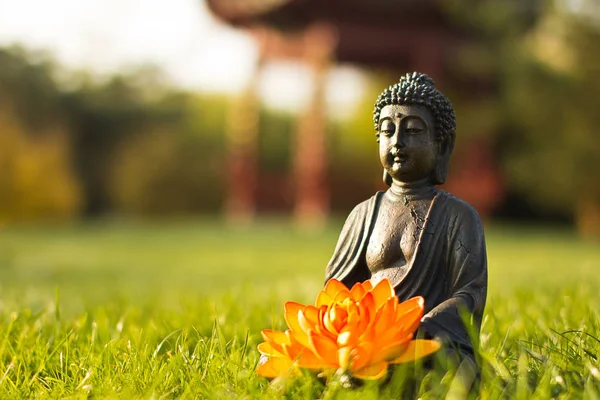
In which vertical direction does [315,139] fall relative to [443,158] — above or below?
below

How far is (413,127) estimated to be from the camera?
2.00 m

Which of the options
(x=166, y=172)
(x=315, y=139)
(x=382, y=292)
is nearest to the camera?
(x=382, y=292)

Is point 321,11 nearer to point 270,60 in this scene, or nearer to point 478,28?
point 270,60

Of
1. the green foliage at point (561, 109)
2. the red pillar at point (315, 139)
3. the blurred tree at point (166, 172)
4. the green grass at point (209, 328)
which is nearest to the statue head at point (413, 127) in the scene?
the green grass at point (209, 328)

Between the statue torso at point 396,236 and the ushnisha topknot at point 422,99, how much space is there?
20 cm

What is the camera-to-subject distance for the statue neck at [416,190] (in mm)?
2045

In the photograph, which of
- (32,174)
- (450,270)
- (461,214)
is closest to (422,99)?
(461,214)

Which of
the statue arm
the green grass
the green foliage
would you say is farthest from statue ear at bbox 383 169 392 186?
the green foliage

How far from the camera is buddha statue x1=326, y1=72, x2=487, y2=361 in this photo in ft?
6.29

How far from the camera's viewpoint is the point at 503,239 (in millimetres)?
10750

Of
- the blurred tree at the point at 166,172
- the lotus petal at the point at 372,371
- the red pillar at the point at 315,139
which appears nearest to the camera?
the lotus petal at the point at 372,371

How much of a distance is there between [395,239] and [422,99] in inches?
15.6

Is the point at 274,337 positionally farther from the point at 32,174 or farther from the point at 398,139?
the point at 32,174

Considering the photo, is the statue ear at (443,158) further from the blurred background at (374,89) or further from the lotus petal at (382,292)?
the blurred background at (374,89)
